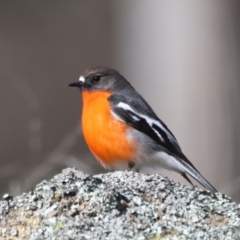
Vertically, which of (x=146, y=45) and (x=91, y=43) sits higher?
(x=91, y=43)

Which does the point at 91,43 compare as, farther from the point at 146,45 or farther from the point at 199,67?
the point at 199,67

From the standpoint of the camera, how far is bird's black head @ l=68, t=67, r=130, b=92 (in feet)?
19.7

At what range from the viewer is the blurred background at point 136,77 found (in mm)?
6648

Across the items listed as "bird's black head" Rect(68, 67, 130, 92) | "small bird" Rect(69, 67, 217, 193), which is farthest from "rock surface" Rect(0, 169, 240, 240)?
"bird's black head" Rect(68, 67, 130, 92)

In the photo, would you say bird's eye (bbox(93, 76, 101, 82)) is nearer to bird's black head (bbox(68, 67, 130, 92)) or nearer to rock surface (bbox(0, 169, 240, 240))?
bird's black head (bbox(68, 67, 130, 92))

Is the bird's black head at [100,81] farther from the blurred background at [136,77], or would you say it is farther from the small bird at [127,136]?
the blurred background at [136,77]

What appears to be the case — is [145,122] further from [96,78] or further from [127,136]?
[96,78]

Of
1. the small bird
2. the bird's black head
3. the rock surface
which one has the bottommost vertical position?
the rock surface

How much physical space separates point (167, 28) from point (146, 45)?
55 centimetres

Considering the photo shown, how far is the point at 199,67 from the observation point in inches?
273

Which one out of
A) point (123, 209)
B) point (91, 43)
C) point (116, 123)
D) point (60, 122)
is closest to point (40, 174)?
point (116, 123)

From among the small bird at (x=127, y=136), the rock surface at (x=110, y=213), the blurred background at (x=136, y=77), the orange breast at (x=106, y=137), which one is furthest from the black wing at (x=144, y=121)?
the rock surface at (x=110, y=213)

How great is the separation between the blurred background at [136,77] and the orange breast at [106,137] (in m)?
0.25

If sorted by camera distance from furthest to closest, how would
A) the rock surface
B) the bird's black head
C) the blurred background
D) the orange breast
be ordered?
the blurred background, the bird's black head, the orange breast, the rock surface
